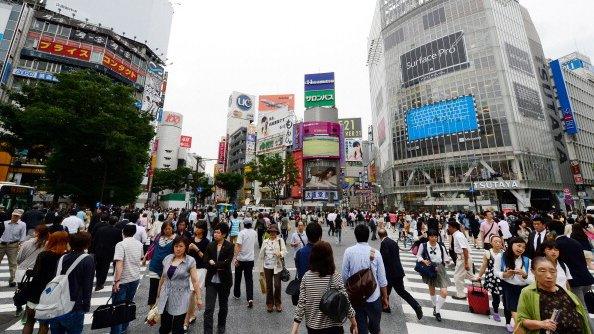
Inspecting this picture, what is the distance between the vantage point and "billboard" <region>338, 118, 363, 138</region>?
8869 centimetres

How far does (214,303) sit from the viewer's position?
14.9 ft

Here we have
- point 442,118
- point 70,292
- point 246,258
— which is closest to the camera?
point 70,292

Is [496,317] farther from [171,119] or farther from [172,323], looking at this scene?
[171,119]

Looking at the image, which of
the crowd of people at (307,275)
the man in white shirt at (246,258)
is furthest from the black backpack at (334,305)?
the man in white shirt at (246,258)

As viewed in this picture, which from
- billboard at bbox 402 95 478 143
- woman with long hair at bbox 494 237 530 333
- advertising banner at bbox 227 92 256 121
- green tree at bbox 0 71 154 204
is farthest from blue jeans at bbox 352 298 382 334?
advertising banner at bbox 227 92 256 121

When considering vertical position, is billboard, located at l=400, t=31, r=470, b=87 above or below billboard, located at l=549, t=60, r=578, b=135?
above

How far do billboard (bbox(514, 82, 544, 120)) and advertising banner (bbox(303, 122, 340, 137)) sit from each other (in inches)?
1253

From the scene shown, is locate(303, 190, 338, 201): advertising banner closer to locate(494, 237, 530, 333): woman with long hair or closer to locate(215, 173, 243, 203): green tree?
locate(215, 173, 243, 203): green tree

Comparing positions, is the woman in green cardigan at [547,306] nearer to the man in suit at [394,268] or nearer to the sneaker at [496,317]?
the man in suit at [394,268]

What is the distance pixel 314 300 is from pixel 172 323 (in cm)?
219

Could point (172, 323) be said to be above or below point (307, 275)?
below

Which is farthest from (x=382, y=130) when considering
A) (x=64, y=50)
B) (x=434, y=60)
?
(x=64, y=50)

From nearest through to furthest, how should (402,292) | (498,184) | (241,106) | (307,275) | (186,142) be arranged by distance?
1. (307,275)
2. (402,292)
3. (498,184)
4. (186,142)
5. (241,106)

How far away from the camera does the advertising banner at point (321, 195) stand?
191 feet
